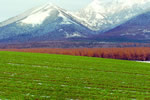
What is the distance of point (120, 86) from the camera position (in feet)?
70.7

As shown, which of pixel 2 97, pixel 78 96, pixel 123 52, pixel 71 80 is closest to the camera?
pixel 2 97

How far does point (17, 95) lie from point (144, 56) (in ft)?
397

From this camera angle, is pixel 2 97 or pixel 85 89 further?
pixel 85 89

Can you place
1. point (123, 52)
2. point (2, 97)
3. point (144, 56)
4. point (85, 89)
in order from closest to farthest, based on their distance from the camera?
point (2, 97) → point (85, 89) → point (144, 56) → point (123, 52)

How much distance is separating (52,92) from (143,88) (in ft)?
24.8

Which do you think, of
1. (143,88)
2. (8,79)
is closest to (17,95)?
(8,79)

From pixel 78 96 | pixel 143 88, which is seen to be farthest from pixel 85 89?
pixel 143 88

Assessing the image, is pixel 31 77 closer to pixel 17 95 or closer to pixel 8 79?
pixel 8 79

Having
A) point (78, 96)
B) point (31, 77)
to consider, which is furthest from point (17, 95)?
point (31, 77)

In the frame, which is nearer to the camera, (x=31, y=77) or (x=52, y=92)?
(x=52, y=92)

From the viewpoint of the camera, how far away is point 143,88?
21.3 metres

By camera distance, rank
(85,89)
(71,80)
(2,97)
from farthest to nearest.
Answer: (71,80), (85,89), (2,97)

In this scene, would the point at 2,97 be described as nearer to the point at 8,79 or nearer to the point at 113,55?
the point at 8,79

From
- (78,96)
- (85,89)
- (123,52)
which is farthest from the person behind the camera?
(123,52)
